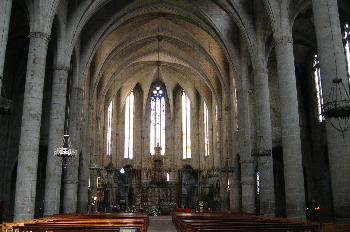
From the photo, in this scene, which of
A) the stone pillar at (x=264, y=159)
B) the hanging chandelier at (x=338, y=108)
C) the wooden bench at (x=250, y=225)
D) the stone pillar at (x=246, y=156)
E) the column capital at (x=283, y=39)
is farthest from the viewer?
the stone pillar at (x=246, y=156)

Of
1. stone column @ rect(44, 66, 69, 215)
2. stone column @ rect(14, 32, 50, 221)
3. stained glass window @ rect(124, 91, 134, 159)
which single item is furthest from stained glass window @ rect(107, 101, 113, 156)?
stone column @ rect(14, 32, 50, 221)

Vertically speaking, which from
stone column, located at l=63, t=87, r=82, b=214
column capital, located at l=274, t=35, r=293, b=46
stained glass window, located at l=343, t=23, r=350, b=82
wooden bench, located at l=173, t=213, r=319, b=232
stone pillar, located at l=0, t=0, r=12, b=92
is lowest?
wooden bench, located at l=173, t=213, r=319, b=232

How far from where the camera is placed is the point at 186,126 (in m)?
46.6

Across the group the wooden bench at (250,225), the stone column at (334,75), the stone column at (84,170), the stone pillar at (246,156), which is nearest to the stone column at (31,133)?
the wooden bench at (250,225)

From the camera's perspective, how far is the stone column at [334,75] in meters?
11.6

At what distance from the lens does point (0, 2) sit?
1392 centimetres

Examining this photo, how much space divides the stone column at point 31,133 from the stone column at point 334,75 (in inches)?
457

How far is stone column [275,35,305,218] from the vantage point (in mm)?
16547

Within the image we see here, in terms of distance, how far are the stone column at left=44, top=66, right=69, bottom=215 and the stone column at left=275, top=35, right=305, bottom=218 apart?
1141 centimetres

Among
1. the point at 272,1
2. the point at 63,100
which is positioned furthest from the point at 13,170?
the point at 272,1

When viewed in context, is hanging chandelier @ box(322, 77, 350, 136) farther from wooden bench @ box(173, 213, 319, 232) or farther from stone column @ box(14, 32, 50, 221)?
stone column @ box(14, 32, 50, 221)

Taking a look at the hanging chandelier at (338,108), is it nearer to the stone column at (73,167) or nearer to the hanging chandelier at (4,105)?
the hanging chandelier at (4,105)

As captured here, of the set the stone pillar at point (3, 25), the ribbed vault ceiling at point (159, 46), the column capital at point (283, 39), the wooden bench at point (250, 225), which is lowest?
the wooden bench at point (250, 225)

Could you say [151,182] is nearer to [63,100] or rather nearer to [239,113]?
[239,113]
